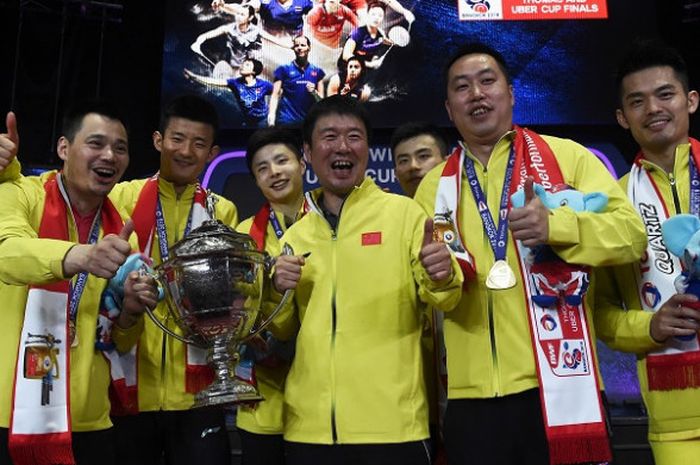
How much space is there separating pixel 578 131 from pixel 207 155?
14.1ft

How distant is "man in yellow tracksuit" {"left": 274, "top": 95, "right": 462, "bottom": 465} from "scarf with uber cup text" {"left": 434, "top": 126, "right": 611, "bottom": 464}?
0.20 meters

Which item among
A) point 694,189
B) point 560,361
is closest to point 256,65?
point 694,189

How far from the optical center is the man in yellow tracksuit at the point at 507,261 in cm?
226

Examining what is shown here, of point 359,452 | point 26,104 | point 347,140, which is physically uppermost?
point 26,104

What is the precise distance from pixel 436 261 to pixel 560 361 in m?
0.52

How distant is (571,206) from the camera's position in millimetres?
2316

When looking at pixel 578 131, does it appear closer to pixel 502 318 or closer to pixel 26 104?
pixel 502 318

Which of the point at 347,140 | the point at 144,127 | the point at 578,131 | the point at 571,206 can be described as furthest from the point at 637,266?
the point at 144,127

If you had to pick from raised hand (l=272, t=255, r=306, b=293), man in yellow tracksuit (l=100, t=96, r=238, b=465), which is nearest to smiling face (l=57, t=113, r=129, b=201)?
man in yellow tracksuit (l=100, t=96, r=238, b=465)

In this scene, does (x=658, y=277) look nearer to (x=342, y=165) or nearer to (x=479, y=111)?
(x=479, y=111)

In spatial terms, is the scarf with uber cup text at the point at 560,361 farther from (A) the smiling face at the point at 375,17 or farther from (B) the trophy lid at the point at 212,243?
(A) the smiling face at the point at 375,17

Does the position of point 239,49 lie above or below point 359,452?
above

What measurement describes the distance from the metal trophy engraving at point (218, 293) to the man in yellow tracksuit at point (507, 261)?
2.13ft

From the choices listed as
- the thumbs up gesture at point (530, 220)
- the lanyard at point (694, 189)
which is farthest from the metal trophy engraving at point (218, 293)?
the lanyard at point (694, 189)
